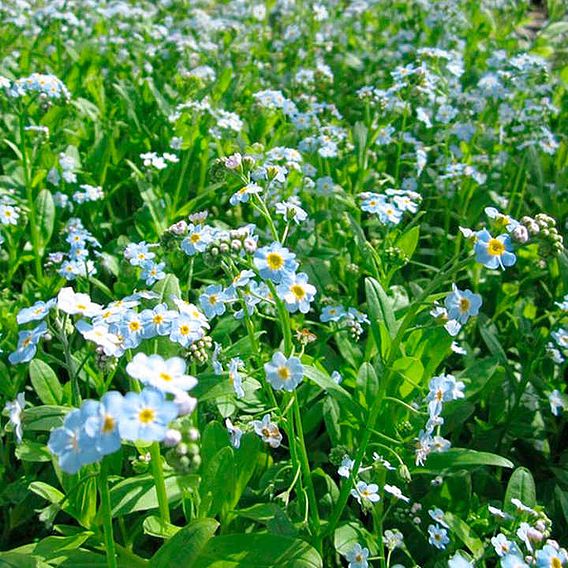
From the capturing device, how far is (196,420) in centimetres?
273

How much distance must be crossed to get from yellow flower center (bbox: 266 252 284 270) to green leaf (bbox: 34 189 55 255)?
2.27 meters

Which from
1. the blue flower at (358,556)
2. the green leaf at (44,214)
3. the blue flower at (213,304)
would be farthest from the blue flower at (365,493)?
the green leaf at (44,214)

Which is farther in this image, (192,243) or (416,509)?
(416,509)

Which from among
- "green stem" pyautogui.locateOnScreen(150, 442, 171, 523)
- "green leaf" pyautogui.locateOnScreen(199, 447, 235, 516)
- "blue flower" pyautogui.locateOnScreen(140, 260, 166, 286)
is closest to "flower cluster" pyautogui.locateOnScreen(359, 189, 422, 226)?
"blue flower" pyautogui.locateOnScreen(140, 260, 166, 286)

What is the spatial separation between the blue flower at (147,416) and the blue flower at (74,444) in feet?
0.26

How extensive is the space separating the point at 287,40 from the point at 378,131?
2.96 m

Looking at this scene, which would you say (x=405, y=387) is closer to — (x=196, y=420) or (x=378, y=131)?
(x=196, y=420)

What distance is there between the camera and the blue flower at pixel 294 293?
2.26 m

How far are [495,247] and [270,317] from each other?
0.85 meters

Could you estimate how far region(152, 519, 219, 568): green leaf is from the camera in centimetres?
203

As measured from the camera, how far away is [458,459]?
2.66m

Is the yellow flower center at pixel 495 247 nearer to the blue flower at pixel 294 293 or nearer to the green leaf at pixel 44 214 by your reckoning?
the blue flower at pixel 294 293

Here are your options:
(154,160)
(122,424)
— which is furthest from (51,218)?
(122,424)

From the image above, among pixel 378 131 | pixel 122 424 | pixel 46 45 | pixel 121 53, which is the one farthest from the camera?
pixel 46 45
